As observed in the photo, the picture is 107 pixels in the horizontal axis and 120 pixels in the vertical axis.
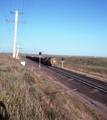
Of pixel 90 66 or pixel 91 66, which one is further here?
pixel 91 66

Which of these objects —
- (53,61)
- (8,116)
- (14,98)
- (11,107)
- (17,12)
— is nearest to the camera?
(8,116)

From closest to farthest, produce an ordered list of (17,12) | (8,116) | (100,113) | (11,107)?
1. (8,116)
2. (11,107)
3. (100,113)
4. (17,12)

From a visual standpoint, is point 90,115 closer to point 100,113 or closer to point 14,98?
point 100,113

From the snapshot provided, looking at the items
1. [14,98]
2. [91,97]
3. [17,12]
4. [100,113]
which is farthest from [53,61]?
[14,98]

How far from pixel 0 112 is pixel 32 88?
99.6 inches

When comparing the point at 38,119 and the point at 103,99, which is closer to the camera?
the point at 38,119

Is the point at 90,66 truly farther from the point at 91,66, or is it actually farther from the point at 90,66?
the point at 91,66

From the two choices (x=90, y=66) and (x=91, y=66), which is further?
(x=91, y=66)

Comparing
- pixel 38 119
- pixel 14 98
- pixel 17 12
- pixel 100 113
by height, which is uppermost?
pixel 17 12

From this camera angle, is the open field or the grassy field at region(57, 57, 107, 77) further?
the grassy field at region(57, 57, 107, 77)

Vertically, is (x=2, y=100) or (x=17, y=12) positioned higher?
(x=17, y=12)

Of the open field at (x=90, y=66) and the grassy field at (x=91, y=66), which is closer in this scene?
the open field at (x=90, y=66)

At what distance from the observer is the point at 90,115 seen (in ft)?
20.2

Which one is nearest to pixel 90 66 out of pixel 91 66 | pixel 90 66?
pixel 90 66
